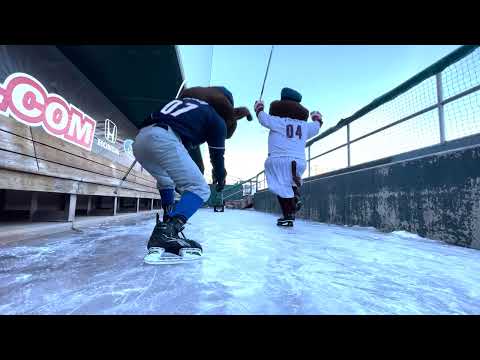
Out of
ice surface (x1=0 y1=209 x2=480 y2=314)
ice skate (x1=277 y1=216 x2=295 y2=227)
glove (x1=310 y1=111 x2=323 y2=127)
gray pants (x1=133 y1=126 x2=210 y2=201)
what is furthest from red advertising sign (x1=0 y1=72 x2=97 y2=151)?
glove (x1=310 y1=111 x2=323 y2=127)

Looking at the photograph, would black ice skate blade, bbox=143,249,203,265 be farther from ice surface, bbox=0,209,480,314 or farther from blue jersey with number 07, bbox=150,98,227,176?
blue jersey with number 07, bbox=150,98,227,176

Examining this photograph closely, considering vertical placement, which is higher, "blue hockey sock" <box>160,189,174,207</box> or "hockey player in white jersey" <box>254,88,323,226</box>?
"hockey player in white jersey" <box>254,88,323,226</box>

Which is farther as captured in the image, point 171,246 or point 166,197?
point 166,197

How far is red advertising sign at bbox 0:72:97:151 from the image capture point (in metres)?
1.77

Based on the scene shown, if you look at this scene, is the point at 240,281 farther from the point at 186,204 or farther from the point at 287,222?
the point at 287,222

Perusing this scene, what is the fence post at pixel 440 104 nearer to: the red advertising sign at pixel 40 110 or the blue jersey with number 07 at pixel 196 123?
the blue jersey with number 07 at pixel 196 123

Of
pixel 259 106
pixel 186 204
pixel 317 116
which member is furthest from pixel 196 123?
pixel 317 116

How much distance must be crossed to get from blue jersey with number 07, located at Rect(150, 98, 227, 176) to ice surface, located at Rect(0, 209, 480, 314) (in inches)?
24.9

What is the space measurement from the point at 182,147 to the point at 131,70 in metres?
3.66

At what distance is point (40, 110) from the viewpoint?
6.59ft

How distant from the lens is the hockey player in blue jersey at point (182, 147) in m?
Result: 1.30

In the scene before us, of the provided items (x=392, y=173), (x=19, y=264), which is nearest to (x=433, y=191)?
(x=392, y=173)

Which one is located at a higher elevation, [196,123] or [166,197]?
[196,123]
